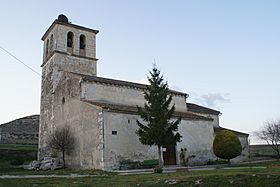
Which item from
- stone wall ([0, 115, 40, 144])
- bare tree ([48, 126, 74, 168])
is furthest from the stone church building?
stone wall ([0, 115, 40, 144])

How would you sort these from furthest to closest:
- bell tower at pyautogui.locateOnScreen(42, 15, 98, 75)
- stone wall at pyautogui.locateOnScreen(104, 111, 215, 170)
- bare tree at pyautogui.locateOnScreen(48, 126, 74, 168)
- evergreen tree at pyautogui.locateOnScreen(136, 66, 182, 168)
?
bell tower at pyautogui.locateOnScreen(42, 15, 98, 75)
bare tree at pyautogui.locateOnScreen(48, 126, 74, 168)
stone wall at pyautogui.locateOnScreen(104, 111, 215, 170)
evergreen tree at pyautogui.locateOnScreen(136, 66, 182, 168)

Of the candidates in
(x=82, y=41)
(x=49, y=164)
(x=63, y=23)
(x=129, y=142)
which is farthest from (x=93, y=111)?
(x=63, y=23)

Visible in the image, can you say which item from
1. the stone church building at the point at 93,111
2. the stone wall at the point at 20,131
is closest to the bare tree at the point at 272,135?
the stone church building at the point at 93,111

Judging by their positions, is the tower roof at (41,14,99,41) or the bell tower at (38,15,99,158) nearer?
the bell tower at (38,15,99,158)

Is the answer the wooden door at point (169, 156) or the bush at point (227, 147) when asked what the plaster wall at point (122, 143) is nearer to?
the wooden door at point (169, 156)

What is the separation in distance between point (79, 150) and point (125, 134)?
4495mm

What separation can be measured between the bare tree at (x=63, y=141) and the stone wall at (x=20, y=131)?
24.8m

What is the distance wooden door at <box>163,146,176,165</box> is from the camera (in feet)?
83.6

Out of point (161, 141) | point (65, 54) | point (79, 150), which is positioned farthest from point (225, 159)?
Result: point (65, 54)

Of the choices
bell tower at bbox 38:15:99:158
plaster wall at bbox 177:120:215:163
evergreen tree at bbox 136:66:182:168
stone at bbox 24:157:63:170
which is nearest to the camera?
evergreen tree at bbox 136:66:182:168

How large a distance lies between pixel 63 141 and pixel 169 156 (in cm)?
949

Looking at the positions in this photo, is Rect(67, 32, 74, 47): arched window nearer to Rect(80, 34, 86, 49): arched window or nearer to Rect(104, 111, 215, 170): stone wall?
Rect(80, 34, 86, 49): arched window

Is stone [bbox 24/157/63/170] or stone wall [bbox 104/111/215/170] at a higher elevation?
stone wall [bbox 104/111/215/170]

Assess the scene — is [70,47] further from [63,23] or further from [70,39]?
[63,23]
